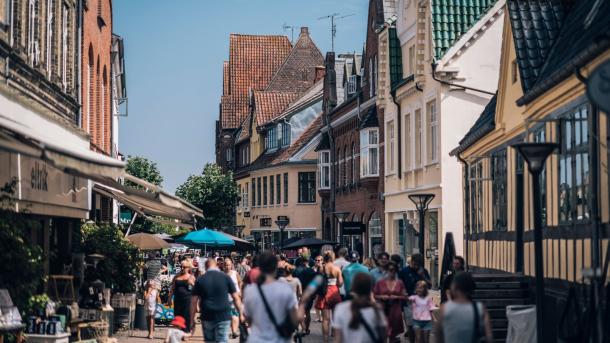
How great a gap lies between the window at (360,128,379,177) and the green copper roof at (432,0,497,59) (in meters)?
10.7

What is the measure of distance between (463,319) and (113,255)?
15.5 meters

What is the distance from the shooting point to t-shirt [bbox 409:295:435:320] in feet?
63.1

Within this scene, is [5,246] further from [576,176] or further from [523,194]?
[523,194]

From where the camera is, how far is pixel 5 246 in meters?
14.0

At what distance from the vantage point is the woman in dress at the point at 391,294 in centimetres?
1883

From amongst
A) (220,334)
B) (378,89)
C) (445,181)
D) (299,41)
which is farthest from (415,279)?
(299,41)

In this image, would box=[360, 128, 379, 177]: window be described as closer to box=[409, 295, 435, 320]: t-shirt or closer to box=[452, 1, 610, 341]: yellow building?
box=[452, 1, 610, 341]: yellow building

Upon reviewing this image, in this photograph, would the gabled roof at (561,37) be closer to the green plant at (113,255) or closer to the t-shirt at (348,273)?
the t-shirt at (348,273)

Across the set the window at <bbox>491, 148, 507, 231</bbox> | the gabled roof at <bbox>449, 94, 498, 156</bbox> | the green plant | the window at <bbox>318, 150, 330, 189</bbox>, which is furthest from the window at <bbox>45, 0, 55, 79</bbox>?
the window at <bbox>318, 150, 330, 189</bbox>

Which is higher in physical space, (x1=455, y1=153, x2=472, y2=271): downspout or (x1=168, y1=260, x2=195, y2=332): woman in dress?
(x1=455, y1=153, x2=472, y2=271): downspout

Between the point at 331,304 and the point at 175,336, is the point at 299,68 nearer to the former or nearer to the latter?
the point at 331,304

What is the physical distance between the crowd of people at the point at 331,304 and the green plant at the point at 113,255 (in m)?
0.76

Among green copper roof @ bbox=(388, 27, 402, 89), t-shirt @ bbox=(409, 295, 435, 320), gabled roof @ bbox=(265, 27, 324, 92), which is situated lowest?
t-shirt @ bbox=(409, 295, 435, 320)

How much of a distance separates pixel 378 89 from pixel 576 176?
26.1m
